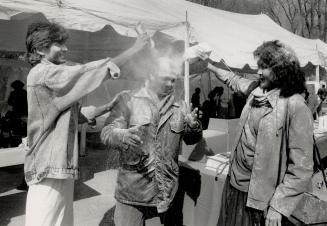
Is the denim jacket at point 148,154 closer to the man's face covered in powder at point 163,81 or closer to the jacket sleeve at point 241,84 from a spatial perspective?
the man's face covered in powder at point 163,81

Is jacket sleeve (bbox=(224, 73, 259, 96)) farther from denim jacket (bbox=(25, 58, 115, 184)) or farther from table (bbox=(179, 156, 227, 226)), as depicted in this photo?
denim jacket (bbox=(25, 58, 115, 184))

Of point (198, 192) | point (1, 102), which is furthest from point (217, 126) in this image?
point (1, 102)

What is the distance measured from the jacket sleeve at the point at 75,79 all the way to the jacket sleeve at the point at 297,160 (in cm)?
111

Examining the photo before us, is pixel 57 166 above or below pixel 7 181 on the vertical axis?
above

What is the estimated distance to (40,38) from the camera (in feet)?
6.30

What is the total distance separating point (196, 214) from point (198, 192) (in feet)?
0.67

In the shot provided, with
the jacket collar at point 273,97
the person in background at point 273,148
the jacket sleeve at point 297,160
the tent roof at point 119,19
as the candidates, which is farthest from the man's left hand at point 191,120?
the tent roof at point 119,19

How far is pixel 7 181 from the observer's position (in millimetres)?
5320

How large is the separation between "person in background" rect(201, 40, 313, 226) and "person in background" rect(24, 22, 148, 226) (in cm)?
82

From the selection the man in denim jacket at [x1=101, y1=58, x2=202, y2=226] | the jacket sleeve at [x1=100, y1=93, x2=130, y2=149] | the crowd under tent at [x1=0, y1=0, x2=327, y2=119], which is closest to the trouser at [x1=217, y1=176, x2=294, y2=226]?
the man in denim jacket at [x1=101, y1=58, x2=202, y2=226]

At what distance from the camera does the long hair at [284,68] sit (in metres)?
1.95

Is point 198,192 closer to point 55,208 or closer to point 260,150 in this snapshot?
point 260,150

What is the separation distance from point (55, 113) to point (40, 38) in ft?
1.52

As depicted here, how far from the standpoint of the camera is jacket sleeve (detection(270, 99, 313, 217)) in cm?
182
